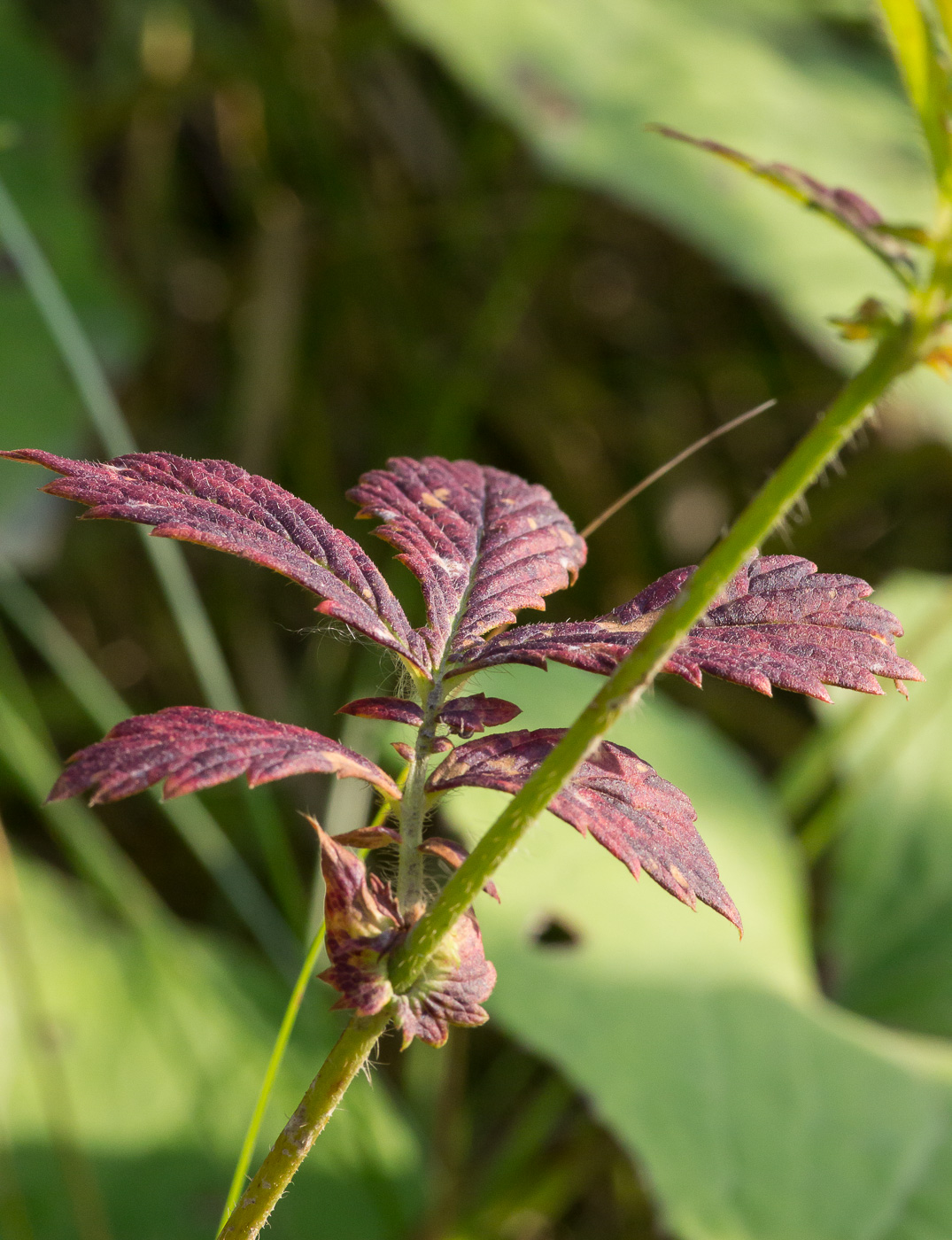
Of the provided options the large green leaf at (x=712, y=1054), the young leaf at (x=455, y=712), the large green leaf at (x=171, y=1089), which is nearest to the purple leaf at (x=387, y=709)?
the young leaf at (x=455, y=712)

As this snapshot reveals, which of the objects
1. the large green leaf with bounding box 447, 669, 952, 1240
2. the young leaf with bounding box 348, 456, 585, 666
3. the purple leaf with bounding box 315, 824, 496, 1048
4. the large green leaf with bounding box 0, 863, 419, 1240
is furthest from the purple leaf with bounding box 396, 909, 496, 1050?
the large green leaf with bounding box 0, 863, 419, 1240

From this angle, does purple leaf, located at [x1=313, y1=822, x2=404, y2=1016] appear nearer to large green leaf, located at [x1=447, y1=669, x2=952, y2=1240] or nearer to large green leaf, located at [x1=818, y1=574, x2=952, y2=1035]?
large green leaf, located at [x1=447, y1=669, x2=952, y2=1240]

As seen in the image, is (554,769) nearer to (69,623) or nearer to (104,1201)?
(104,1201)

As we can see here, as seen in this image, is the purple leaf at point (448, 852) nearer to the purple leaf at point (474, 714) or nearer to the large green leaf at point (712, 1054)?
the purple leaf at point (474, 714)

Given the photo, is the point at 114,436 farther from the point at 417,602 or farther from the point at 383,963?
the point at 383,963

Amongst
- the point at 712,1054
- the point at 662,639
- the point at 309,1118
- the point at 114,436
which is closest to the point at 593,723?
the point at 662,639

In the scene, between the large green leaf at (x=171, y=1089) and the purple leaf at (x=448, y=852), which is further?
the large green leaf at (x=171, y=1089)

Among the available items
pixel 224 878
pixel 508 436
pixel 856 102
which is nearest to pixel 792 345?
pixel 856 102
